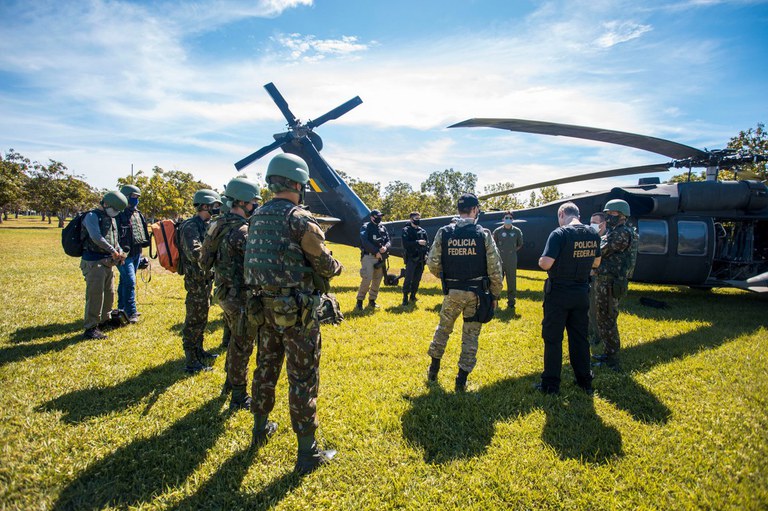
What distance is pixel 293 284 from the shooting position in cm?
279

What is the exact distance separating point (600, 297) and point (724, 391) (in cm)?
159

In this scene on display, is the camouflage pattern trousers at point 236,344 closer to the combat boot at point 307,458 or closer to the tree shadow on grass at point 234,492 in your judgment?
the tree shadow on grass at point 234,492

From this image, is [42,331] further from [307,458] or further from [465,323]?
[465,323]

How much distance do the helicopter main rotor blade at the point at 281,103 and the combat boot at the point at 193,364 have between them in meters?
8.49

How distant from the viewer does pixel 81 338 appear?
5.52 meters

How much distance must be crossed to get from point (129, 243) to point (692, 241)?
473 inches

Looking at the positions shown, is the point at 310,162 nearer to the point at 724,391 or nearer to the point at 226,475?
the point at 226,475

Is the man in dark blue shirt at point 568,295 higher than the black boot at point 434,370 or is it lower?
higher

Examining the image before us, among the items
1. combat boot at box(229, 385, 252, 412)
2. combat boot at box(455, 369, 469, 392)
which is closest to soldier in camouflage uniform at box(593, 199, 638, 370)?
combat boot at box(455, 369, 469, 392)

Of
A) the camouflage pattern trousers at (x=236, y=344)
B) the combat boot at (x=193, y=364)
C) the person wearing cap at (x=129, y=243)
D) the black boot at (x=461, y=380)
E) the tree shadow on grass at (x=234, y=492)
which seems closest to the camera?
the tree shadow on grass at (x=234, y=492)

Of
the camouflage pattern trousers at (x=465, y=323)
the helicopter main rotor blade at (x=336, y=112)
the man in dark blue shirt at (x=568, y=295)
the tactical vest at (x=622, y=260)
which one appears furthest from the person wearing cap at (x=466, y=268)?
the helicopter main rotor blade at (x=336, y=112)

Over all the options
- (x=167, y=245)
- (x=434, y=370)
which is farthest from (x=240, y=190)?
(x=434, y=370)

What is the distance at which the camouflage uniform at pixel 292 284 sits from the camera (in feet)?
9.00

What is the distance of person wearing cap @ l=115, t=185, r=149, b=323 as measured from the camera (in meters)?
6.16
